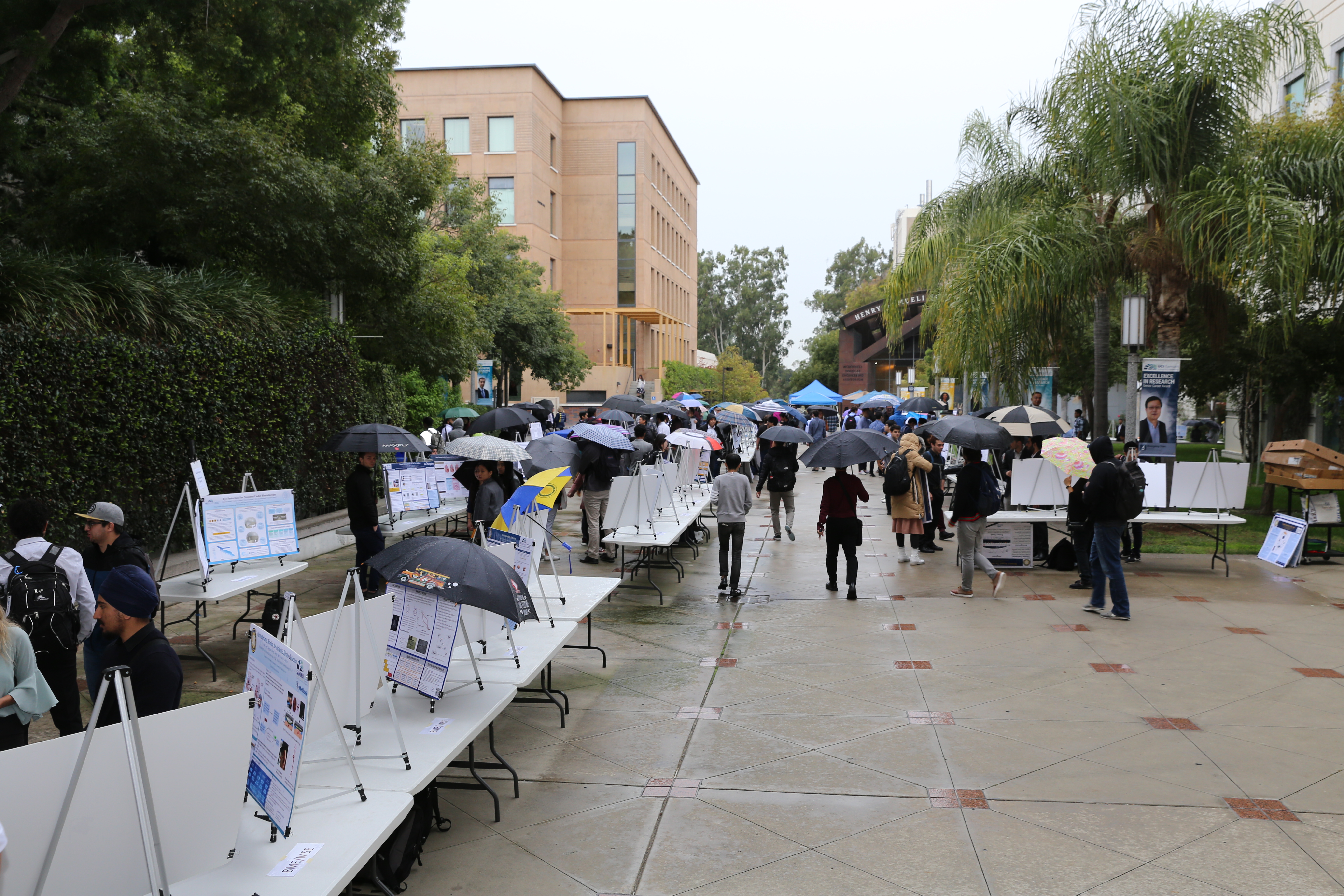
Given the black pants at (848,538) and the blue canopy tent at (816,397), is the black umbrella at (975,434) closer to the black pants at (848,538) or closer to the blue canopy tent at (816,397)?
the black pants at (848,538)

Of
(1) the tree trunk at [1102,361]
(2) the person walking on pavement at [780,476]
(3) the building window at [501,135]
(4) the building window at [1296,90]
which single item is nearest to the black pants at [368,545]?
(2) the person walking on pavement at [780,476]

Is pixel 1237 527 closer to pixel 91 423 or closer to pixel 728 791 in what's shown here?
pixel 728 791

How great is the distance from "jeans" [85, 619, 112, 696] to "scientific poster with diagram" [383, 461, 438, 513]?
8520 mm

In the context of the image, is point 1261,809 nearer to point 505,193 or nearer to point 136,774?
point 136,774

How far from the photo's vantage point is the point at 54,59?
1295 cm

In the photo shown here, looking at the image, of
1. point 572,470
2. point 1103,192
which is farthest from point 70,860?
point 1103,192

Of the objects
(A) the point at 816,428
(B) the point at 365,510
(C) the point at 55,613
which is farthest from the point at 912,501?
(A) the point at 816,428

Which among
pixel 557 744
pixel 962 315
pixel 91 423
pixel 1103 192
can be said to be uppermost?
pixel 1103 192

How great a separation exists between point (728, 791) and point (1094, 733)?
9.44 feet

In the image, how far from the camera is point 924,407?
101ft

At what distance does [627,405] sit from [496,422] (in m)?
8.29

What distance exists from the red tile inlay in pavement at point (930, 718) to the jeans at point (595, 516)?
7484mm

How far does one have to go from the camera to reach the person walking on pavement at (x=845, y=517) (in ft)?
39.5

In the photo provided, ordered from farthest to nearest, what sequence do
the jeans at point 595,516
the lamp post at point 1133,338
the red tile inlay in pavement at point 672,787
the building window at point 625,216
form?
the building window at point 625,216 < the lamp post at point 1133,338 < the jeans at point 595,516 < the red tile inlay in pavement at point 672,787
